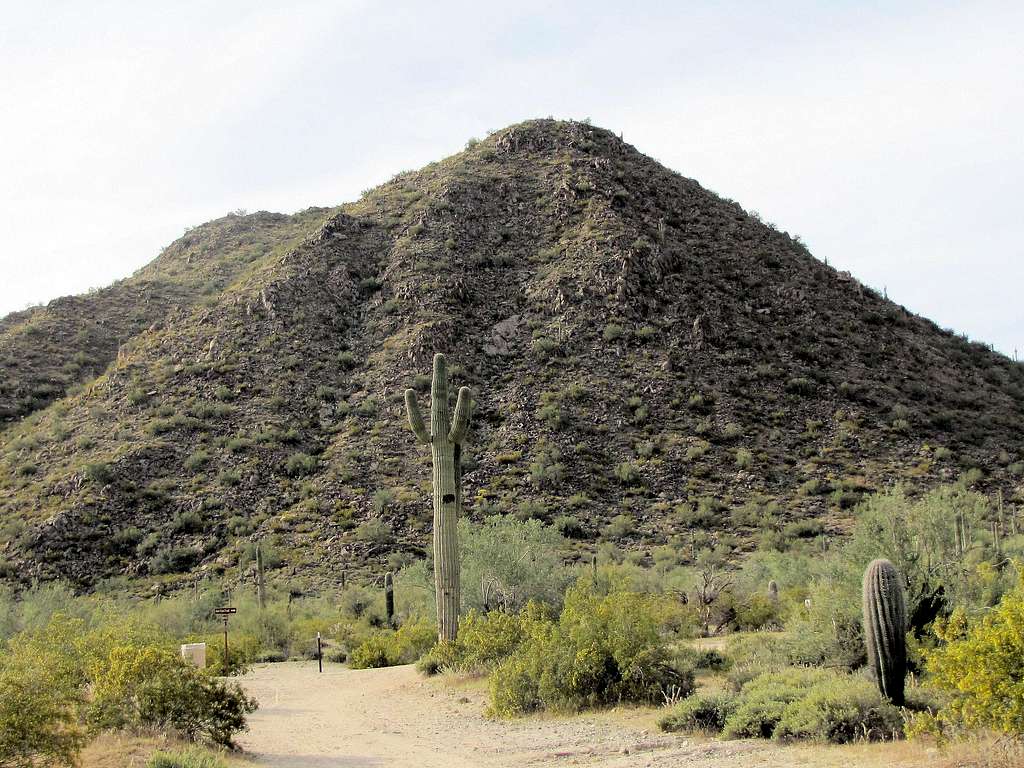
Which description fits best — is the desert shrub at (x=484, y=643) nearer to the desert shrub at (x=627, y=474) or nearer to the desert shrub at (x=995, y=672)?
the desert shrub at (x=995, y=672)

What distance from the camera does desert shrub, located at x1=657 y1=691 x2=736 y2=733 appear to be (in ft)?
41.2

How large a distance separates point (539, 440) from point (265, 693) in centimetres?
2134

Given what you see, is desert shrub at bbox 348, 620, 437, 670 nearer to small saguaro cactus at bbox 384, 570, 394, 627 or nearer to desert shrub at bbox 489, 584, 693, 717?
small saguaro cactus at bbox 384, 570, 394, 627

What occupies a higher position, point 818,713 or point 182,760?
point 182,760

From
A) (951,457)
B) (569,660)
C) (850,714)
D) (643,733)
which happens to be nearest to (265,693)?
(569,660)

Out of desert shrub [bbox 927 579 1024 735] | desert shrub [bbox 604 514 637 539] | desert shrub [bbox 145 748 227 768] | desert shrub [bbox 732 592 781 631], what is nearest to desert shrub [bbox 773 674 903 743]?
desert shrub [bbox 927 579 1024 735]

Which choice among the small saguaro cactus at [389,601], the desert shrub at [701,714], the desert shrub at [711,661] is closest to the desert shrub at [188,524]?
the small saguaro cactus at [389,601]

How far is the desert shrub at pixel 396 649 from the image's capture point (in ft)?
76.2

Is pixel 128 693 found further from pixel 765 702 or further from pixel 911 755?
pixel 911 755

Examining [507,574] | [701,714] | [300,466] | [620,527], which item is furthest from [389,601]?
[701,714]

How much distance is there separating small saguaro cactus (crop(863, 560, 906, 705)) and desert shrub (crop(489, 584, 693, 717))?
125 inches

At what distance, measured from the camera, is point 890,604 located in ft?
39.8

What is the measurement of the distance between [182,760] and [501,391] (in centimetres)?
3388

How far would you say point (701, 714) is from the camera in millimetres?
12742
